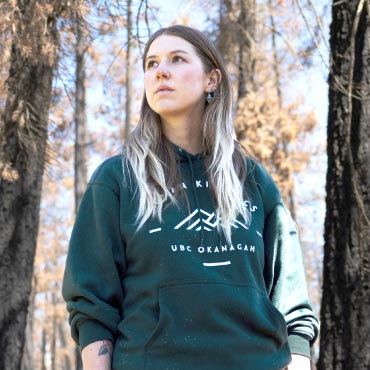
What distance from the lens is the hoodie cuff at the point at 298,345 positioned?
7.72 feet

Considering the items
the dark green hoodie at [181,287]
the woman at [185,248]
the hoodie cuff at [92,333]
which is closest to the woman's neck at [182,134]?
the woman at [185,248]

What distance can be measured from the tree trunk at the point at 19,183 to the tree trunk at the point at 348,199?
246 centimetres

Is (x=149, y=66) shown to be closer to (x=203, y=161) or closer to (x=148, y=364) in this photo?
(x=203, y=161)

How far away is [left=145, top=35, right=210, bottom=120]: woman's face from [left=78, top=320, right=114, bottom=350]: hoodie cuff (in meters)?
0.75

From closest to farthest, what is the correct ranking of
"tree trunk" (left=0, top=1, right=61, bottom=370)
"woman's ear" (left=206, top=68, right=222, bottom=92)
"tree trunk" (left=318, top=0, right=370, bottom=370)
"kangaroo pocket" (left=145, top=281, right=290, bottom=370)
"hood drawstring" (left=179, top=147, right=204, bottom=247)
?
"kangaroo pocket" (left=145, top=281, right=290, bottom=370)
"hood drawstring" (left=179, top=147, right=204, bottom=247)
"woman's ear" (left=206, top=68, right=222, bottom=92)
"tree trunk" (left=318, top=0, right=370, bottom=370)
"tree trunk" (left=0, top=1, right=61, bottom=370)

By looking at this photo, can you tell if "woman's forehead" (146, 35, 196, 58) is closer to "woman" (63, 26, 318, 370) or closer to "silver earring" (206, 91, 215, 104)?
"woman" (63, 26, 318, 370)

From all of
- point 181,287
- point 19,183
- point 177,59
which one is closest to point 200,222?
point 181,287

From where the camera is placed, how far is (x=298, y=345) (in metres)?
2.37

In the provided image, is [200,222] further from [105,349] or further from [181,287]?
[105,349]

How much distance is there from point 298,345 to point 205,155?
2.32 ft

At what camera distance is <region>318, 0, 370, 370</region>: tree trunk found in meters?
4.96

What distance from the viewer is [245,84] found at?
14.0 metres

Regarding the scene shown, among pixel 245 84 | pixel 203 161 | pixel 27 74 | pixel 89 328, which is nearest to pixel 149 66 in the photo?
pixel 203 161

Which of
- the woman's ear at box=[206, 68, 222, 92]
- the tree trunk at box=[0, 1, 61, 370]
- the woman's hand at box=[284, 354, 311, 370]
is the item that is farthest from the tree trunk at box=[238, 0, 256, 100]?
the woman's hand at box=[284, 354, 311, 370]
